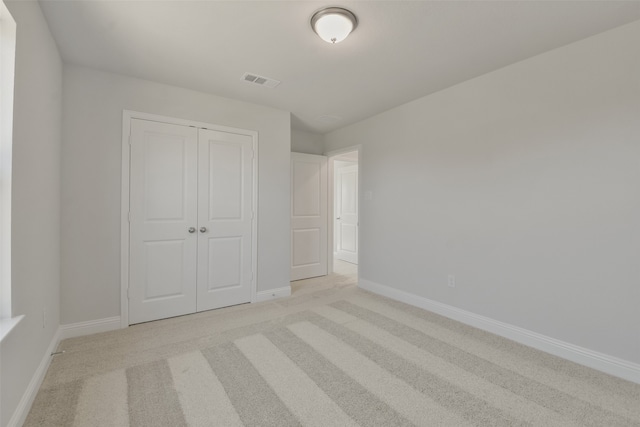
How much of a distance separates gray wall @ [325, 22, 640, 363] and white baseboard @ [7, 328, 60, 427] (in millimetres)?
3358

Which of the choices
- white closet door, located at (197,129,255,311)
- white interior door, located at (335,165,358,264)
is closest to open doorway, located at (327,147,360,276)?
white interior door, located at (335,165,358,264)

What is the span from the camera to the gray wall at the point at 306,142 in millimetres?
4621

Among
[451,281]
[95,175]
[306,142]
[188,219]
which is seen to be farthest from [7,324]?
[306,142]

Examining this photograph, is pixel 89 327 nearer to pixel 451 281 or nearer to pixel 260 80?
pixel 260 80

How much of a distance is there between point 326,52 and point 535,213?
225 cm

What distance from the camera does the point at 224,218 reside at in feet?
10.9

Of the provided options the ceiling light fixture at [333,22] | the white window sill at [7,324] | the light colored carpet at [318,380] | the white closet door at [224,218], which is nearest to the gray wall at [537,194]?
the light colored carpet at [318,380]

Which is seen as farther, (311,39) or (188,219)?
(188,219)

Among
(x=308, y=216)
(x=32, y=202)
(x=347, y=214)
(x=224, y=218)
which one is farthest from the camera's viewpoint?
(x=347, y=214)

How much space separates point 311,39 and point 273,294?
287 centimetres

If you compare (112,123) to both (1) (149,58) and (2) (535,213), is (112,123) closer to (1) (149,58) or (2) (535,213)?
(1) (149,58)

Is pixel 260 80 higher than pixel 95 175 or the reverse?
higher

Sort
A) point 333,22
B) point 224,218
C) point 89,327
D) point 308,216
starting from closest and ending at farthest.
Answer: point 333,22 < point 89,327 < point 224,218 < point 308,216

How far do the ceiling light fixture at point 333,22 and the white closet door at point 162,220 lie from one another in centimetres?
187
